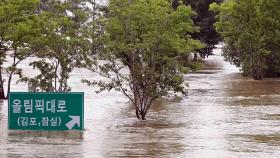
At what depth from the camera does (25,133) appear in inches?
670

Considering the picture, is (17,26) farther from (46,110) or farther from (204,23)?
(204,23)

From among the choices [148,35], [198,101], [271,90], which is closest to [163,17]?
[148,35]

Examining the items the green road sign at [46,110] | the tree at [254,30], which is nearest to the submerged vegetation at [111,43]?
the green road sign at [46,110]

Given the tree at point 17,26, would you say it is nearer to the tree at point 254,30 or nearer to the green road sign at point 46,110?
the green road sign at point 46,110

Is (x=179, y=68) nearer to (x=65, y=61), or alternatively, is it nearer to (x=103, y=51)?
(x=103, y=51)

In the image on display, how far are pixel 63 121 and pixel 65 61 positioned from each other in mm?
7281

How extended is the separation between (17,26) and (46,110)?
10618mm

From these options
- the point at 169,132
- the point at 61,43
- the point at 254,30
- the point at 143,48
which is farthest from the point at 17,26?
the point at 254,30

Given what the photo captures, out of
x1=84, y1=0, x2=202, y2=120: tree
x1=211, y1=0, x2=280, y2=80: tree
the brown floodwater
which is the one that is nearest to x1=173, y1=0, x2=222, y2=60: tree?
x1=211, y1=0, x2=280, y2=80: tree

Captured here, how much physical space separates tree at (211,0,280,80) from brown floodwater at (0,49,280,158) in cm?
1244

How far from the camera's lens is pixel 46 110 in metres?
17.0

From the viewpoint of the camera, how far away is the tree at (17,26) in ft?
87.6

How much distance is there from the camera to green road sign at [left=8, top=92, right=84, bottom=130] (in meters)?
16.9

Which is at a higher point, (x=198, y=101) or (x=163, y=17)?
(x=163, y=17)
